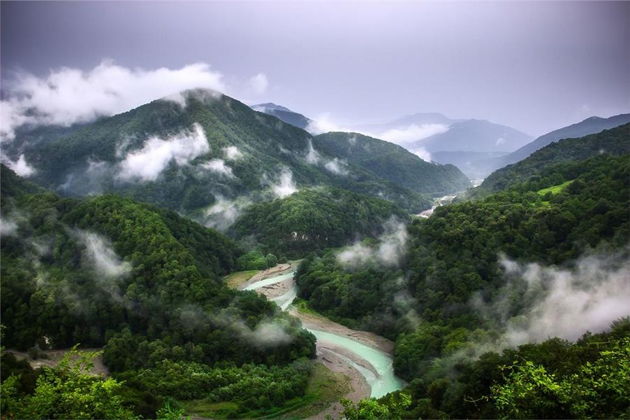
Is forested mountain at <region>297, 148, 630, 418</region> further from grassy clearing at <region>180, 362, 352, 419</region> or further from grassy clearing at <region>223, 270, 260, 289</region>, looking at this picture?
grassy clearing at <region>223, 270, 260, 289</region>

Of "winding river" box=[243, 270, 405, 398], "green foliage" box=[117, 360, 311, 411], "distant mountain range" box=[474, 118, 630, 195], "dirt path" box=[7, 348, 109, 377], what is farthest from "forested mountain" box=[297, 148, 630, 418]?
"dirt path" box=[7, 348, 109, 377]

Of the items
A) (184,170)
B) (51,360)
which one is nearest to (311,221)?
(184,170)

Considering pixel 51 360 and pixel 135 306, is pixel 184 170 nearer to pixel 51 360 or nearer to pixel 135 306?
pixel 135 306

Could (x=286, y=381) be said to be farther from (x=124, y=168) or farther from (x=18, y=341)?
(x=124, y=168)

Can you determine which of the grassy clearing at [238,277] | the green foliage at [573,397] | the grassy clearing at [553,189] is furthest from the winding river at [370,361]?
the grassy clearing at [553,189]

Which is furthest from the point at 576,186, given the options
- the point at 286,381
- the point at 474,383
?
the point at 286,381

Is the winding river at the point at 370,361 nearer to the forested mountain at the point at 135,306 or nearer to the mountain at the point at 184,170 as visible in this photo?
the forested mountain at the point at 135,306
